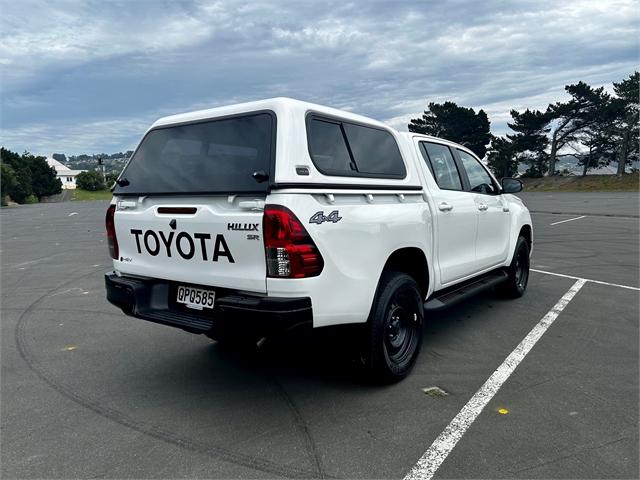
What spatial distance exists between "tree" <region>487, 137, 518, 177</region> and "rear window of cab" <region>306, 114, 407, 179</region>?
2027 inches

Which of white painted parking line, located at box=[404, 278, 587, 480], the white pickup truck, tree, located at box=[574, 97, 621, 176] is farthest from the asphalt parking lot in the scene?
tree, located at box=[574, 97, 621, 176]

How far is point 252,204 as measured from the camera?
3.07m

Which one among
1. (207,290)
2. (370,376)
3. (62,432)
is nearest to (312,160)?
(207,290)

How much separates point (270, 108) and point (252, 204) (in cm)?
67

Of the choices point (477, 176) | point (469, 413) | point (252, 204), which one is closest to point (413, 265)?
point (469, 413)

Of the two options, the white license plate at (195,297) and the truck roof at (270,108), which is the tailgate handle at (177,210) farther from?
the truck roof at (270,108)

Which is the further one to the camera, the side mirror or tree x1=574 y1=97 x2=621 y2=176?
tree x1=574 y1=97 x2=621 y2=176

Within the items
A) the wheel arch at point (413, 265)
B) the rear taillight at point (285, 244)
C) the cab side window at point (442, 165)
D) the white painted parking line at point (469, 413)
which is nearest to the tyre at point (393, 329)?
the wheel arch at point (413, 265)

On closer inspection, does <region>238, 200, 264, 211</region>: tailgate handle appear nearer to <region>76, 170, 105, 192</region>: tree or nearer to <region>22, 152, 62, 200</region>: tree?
<region>22, 152, 62, 200</region>: tree

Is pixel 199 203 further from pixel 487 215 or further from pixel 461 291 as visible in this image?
pixel 487 215

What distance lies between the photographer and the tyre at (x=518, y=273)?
624 cm

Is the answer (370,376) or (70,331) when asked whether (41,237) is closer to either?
(70,331)

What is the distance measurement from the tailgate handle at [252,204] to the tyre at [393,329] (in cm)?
111

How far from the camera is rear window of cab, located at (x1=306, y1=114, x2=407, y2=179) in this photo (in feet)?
11.0
